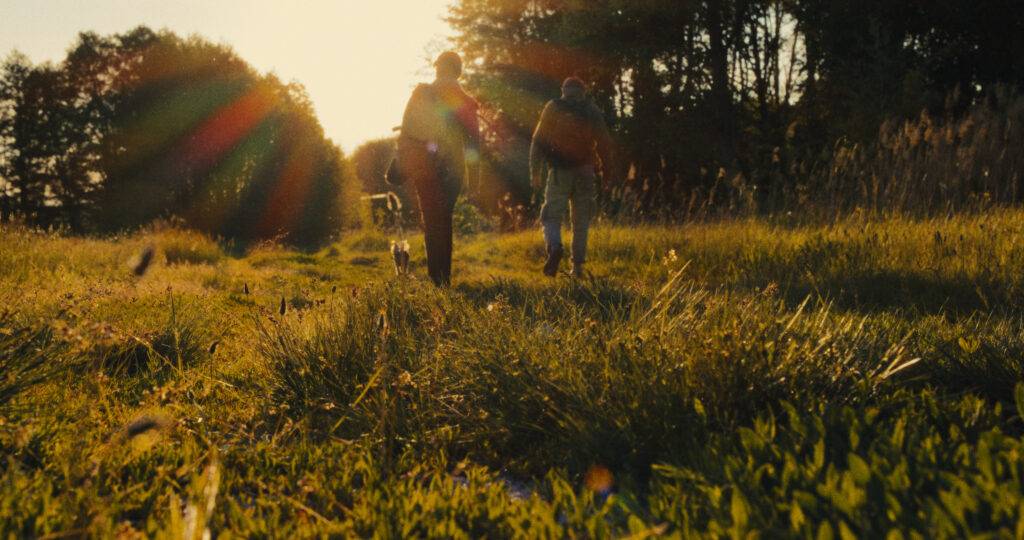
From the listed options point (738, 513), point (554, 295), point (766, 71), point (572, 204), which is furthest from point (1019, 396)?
point (766, 71)

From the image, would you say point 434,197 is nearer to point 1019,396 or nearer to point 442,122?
point 442,122

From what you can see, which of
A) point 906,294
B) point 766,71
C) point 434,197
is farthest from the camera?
point 766,71

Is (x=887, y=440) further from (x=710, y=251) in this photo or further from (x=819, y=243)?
(x=710, y=251)

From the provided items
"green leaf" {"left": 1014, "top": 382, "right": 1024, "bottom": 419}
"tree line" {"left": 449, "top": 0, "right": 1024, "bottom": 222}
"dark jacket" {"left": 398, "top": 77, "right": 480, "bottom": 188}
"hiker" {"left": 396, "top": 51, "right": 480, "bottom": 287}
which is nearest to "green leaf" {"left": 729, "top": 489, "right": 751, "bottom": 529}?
"green leaf" {"left": 1014, "top": 382, "right": 1024, "bottom": 419}

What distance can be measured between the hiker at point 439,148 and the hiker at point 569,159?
1.18 meters

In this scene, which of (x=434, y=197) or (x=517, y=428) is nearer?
(x=517, y=428)

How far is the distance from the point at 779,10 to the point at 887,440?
2085 cm

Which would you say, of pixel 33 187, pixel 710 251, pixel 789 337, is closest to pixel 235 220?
pixel 33 187

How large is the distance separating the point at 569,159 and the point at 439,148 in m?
1.78

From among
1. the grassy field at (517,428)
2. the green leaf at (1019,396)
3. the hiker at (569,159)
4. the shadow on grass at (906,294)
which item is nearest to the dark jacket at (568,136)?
the hiker at (569,159)

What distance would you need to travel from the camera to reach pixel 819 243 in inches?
277

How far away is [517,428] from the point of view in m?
2.87

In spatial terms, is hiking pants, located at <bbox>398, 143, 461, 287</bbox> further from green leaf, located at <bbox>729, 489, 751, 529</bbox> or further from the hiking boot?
green leaf, located at <bbox>729, 489, 751, 529</bbox>

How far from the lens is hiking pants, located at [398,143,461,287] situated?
729 centimetres
